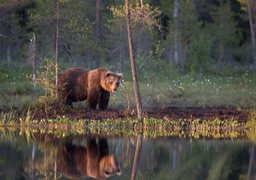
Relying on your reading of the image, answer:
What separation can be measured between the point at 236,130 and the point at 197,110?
4062mm

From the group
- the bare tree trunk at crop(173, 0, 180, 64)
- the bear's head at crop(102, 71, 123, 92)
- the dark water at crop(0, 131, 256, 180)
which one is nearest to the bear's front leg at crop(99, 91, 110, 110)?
the bear's head at crop(102, 71, 123, 92)

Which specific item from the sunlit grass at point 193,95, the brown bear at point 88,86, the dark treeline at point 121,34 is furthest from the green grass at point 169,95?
the dark treeline at point 121,34

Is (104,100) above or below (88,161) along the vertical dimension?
above

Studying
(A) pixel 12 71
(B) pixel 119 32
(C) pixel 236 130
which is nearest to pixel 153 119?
(C) pixel 236 130

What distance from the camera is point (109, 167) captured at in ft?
57.9

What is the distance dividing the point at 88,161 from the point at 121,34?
2101 cm

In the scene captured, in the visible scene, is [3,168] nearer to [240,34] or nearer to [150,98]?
[150,98]

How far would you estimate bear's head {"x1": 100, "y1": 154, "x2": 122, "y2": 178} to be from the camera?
16.7 meters

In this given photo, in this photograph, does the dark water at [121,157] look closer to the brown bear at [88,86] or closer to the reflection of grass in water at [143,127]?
the reflection of grass in water at [143,127]

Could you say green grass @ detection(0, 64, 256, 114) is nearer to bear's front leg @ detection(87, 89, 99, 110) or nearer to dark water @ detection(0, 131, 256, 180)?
bear's front leg @ detection(87, 89, 99, 110)

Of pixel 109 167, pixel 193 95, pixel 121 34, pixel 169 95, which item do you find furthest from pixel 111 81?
pixel 121 34

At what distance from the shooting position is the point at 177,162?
716 inches

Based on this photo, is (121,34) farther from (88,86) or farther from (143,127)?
(143,127)

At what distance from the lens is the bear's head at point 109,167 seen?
16719 millimetres
